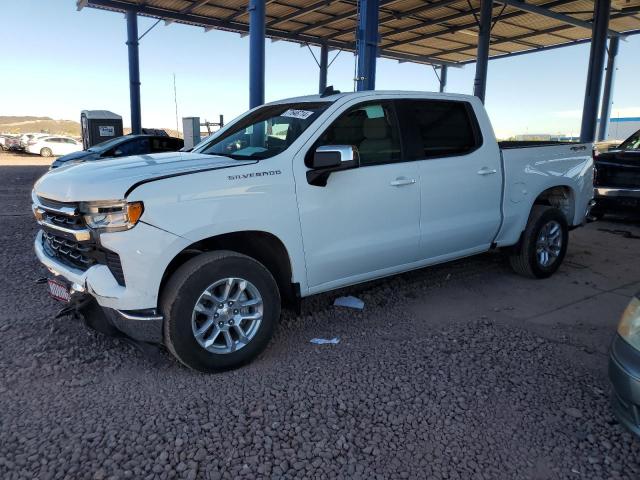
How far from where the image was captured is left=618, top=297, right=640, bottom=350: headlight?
96.6 inches

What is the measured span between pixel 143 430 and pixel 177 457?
0.34 m

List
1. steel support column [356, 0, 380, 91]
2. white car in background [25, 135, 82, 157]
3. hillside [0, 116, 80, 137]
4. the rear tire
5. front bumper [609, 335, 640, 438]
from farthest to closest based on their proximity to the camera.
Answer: hillside [0, 116, 80, 137] < white car in background [25, 135, 82, 157] < steel support column [356, 0, 380, 91] < the rear tire < front bumper [609, 335, 640, 438]

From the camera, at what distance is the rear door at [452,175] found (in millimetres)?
4355

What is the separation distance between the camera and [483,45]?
1825cm

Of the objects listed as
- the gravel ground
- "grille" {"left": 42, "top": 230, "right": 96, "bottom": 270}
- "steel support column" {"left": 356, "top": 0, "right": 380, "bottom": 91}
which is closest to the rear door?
the gravel ground

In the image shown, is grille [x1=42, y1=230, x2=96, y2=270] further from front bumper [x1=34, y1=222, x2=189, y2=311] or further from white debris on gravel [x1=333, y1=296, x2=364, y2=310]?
white debris on gravel [x1=333, y1=296, x2=364, y2=310]

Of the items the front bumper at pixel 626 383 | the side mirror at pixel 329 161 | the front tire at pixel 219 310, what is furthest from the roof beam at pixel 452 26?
the front bumper at pixel 626 383

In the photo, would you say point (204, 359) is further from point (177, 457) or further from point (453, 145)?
point (453, 145)

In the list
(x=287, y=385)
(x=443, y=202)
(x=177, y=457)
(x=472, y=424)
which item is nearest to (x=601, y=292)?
(x=443, y=202)

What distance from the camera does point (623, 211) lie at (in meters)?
8.21

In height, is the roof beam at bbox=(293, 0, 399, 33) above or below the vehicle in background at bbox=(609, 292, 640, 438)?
above

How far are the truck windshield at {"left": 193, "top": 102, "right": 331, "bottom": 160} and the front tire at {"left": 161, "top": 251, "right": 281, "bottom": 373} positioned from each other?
36.0 inches

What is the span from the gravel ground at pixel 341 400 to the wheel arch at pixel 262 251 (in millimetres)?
487

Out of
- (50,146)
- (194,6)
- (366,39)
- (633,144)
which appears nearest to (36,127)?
(50,146)
